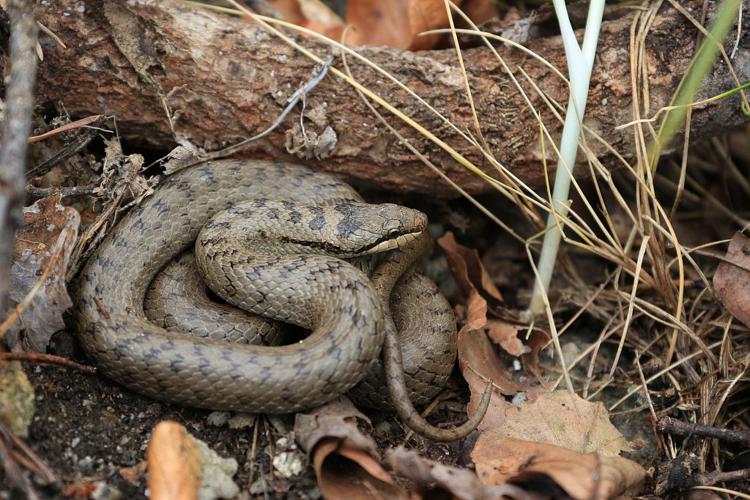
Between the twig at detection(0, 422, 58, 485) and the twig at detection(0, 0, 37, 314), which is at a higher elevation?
the twig at detection(0, 0, 37, 314)

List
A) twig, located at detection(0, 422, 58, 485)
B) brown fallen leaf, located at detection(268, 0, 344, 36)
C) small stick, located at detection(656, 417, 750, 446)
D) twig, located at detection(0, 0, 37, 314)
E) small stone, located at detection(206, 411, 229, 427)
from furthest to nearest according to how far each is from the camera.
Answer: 1. brown fallen leaf, located at detection(268, 0, 344, 36)
2. small stick, located at detection(656, 417, 750, 446)
3. small stone, located at detection(206, 411, 229, 427)
4. twig, located at detection(0, 422, 58, 485)
5. twig, located at detection(0, 0, 37, 314)

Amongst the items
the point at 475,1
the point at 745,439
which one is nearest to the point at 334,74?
the point at 475,1

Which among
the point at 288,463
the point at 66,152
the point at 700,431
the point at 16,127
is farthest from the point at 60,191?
the point at 700,431

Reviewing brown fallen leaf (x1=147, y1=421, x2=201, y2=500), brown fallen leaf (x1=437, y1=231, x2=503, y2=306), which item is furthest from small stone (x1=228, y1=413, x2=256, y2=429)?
brown fallen leaf (x1=437, y1=231, x2=503, y2=306)

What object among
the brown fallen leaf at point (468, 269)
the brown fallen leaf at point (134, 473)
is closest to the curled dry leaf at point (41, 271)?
the brown fallen leaf at point (134, 473)

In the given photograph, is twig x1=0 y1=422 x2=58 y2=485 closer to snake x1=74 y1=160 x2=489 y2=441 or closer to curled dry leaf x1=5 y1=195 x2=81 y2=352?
curled dry leaf x1=5 y1=195 x2=81 y2=352

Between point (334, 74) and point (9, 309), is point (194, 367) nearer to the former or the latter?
point (9, 309)
